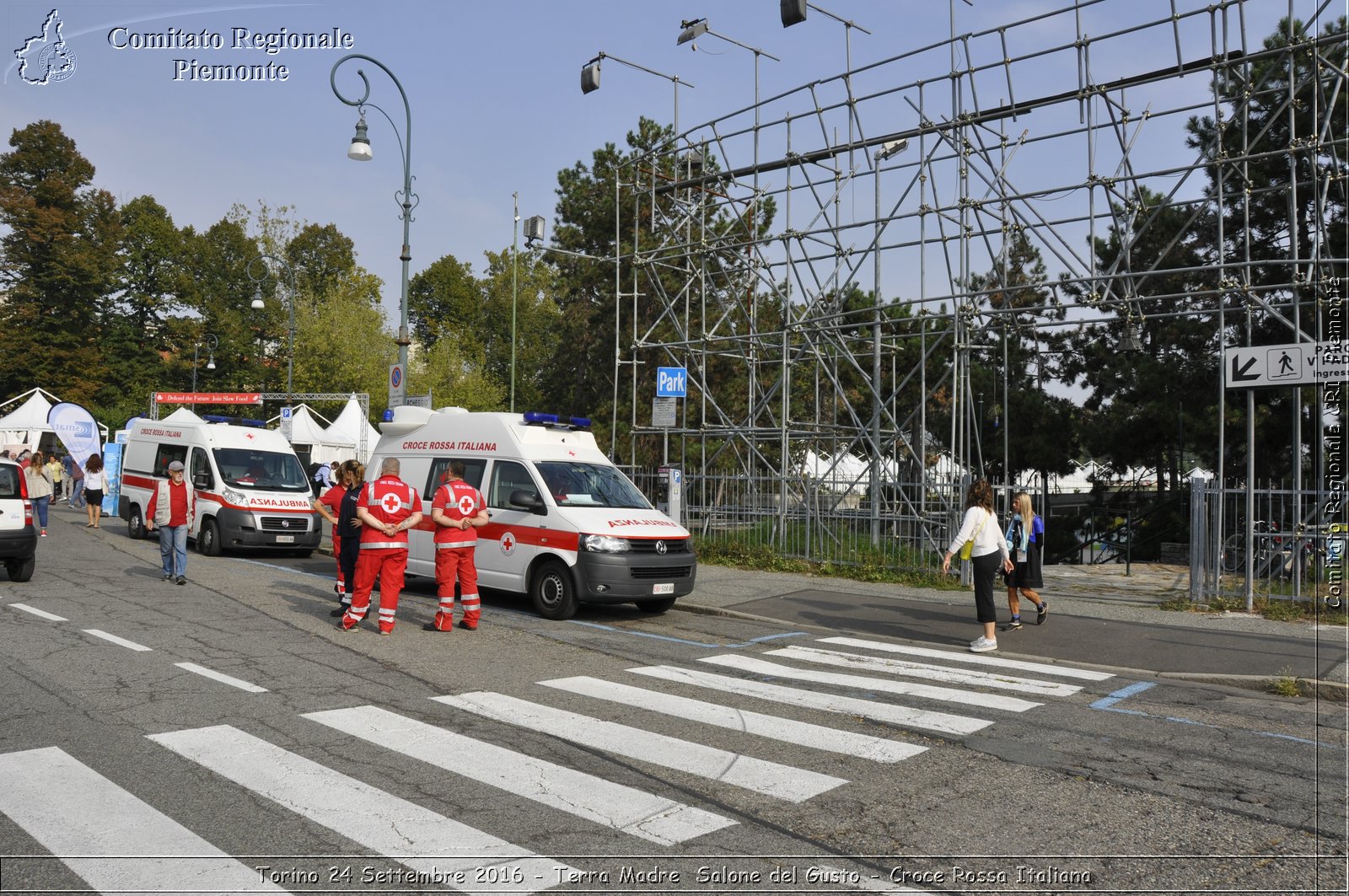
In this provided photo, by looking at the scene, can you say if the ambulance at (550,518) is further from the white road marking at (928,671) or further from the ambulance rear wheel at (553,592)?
the white road marking at (928,671)

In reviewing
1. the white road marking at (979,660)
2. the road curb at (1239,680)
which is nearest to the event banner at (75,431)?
the white road marking at (979,660)

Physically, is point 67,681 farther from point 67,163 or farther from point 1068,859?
point 67,163

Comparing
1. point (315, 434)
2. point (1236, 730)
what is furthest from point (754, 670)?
point (315, 434)

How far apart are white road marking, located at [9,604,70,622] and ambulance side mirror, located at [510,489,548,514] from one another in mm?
4548

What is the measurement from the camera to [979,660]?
32.1 feet

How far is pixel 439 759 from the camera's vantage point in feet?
18.9

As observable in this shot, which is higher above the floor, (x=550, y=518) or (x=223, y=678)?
(x=550, y=518)

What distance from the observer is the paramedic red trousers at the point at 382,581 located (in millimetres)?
9883

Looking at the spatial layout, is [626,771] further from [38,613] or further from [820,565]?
[820,565]

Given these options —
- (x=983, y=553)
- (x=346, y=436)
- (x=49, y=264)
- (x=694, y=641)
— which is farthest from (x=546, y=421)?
(x=49, y=264)

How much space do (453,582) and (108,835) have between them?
18.9 ft

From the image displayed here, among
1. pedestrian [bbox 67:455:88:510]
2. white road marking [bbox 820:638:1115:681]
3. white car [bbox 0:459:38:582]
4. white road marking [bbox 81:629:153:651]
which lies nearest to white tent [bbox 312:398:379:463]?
pedestrian [bbox 67:455:88:510]

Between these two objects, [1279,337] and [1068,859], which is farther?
[1279,337]

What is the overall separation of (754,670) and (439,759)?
3.78 meters
